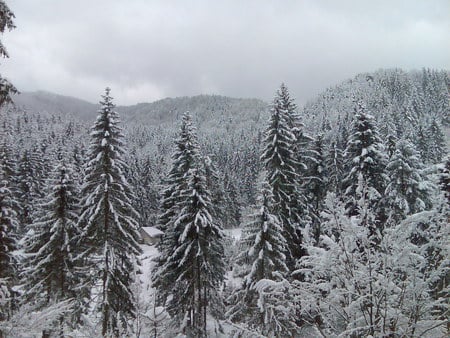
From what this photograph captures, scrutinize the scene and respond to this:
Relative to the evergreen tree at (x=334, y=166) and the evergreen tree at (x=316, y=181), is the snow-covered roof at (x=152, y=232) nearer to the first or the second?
the evergreen tree at (x=334, y=166)

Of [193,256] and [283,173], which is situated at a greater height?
[283,173]

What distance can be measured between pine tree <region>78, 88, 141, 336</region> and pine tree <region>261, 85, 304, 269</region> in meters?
9.76

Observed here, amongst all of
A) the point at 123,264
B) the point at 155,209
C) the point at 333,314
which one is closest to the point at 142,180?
the point at 155,209

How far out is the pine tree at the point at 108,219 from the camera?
20.4m

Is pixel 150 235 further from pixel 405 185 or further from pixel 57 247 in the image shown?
pixel 405 185

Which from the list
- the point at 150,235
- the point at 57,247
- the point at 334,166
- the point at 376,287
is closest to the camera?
the point at 376,287

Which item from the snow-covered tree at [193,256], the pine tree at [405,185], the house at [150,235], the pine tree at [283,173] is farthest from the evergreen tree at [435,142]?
the snow-covered tree at [193,256]

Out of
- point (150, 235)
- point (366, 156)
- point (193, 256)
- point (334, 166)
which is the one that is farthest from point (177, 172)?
point (150, 235)

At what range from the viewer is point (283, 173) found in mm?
24375

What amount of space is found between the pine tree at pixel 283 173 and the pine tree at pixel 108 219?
976cm

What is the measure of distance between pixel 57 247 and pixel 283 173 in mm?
15224

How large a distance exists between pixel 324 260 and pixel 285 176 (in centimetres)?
1945

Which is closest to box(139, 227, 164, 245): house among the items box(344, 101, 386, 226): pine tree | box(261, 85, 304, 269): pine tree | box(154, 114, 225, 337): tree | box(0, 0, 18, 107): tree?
box(154, 114, 225, 337): tree

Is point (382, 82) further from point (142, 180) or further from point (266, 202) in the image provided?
point (266, 202)
